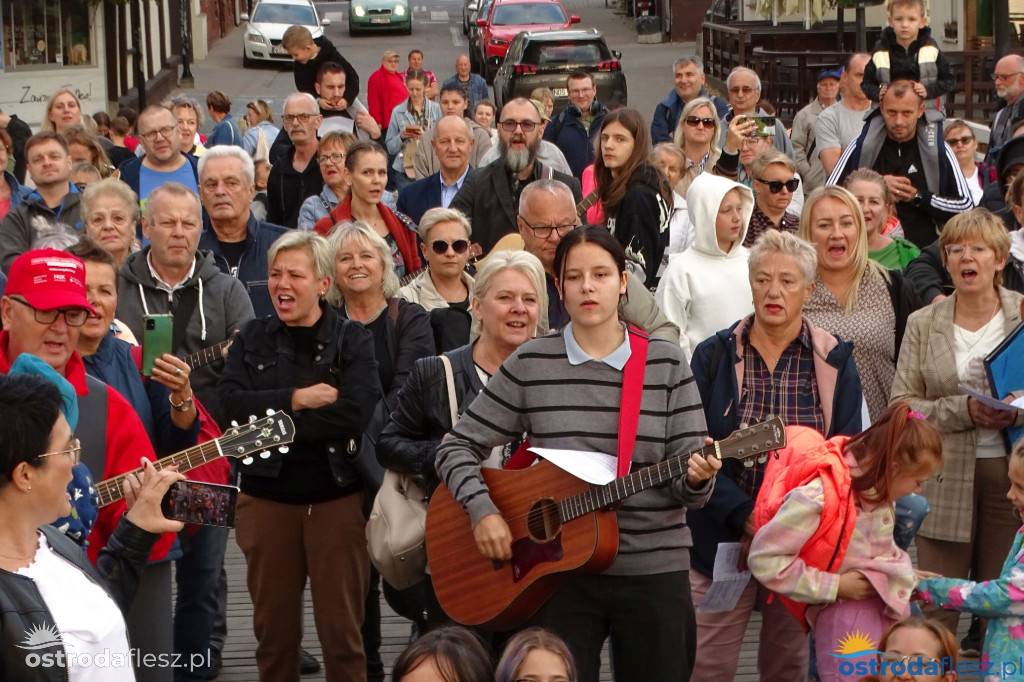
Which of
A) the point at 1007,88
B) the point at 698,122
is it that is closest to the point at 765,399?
the point at 698,122

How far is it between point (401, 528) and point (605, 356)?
1187 millimetres

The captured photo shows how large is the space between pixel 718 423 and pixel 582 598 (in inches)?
45.6

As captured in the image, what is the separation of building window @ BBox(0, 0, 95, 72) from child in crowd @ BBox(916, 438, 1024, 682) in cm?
2310

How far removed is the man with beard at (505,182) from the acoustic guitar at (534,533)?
3.83 meters

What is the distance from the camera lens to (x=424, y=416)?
5.72 metres

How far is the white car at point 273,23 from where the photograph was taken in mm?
40250

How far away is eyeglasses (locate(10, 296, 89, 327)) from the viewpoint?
5.18 m

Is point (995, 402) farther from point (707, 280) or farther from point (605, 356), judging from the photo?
point (605, 356)

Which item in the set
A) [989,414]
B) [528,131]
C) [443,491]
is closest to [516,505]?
[443,491]

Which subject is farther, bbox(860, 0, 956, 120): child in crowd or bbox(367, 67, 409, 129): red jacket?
bbox(367, 67, 409, 129): red jacket

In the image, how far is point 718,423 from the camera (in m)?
5.80

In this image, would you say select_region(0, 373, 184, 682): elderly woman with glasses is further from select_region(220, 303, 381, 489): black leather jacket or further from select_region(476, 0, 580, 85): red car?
select_region(476, 0, 580, 85): red car

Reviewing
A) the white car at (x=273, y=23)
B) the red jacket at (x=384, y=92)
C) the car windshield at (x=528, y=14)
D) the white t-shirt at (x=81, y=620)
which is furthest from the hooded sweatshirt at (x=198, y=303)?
the white car at (x=273, y=23)

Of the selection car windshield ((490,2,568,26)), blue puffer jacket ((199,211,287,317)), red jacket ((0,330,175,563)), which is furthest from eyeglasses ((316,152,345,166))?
car windshield ((490,2,568,26))
